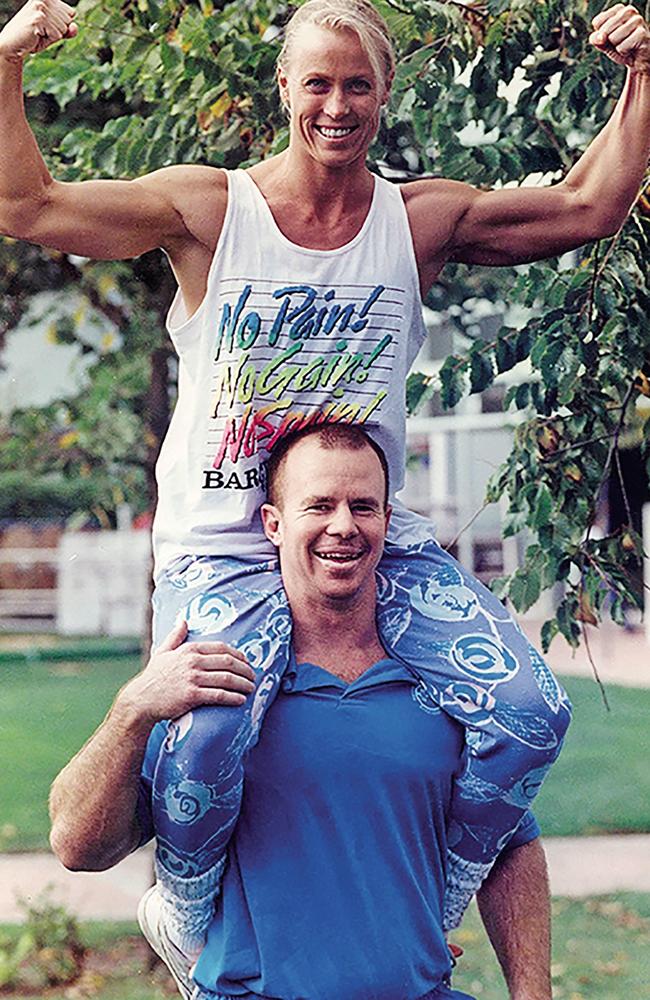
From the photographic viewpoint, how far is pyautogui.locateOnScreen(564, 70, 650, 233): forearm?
2.50 meters

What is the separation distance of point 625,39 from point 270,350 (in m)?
0.69

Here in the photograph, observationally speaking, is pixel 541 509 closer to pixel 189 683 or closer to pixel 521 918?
pixel 521 918

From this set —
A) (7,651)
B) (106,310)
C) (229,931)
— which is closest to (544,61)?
(229,931)

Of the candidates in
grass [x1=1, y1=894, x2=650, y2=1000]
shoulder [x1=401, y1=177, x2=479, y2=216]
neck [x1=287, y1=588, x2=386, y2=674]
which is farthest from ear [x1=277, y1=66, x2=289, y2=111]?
grass [x1=1, y1=894, x2=650, y2=1000]

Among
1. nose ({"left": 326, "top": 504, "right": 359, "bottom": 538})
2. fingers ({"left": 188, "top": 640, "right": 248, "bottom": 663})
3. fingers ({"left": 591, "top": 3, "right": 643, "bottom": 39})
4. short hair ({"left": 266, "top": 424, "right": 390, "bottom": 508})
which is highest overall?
fingers ({"left": 591, "top": 3, "right": 643, "bottom": 39})

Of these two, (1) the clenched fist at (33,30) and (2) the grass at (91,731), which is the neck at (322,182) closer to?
(1) the clenched fist at (33,30)

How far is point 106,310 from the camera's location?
554cm

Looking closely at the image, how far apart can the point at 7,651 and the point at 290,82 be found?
13209mm

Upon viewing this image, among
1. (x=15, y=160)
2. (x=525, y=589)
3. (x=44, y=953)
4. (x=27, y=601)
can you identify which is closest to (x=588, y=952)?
(x=44, y=953)

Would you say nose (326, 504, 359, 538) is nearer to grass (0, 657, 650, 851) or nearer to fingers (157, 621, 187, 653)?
fingers (157, 621, 187, 653)

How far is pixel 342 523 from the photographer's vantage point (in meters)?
2.40

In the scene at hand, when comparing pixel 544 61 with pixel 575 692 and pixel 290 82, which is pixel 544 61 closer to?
pixel 290 82

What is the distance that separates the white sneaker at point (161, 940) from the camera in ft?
8.45

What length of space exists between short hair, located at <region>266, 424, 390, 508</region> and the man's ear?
11 millimetres
